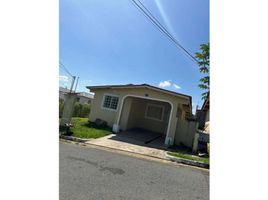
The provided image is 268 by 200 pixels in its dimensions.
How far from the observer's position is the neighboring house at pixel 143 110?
1074 centimetres

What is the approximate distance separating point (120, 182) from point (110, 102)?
937 cm

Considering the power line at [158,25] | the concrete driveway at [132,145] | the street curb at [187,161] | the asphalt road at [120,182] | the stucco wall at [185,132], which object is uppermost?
the power line at [158,25]

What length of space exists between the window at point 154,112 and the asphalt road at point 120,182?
30.2 feet

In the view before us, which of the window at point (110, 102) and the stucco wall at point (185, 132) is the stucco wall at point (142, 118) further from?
the stucco wall at point (185, 132)

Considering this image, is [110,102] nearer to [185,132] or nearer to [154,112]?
[154,112]

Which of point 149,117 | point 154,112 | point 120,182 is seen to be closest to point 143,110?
point 149,117

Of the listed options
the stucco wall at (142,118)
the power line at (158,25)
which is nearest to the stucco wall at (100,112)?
the stucco wall at (142,118)
